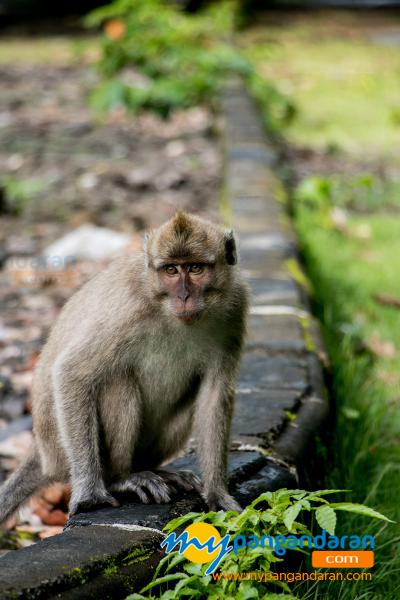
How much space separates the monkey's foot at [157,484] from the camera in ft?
10.1

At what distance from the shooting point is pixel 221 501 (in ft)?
10.2

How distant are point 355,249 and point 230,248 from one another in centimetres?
387

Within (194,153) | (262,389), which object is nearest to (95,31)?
(194,153)

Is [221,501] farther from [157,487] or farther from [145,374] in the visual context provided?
[145,374]

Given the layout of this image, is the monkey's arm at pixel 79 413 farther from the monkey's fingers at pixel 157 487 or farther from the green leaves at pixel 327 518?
the green leaves at pixel 327 518

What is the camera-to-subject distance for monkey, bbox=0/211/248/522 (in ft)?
10.6

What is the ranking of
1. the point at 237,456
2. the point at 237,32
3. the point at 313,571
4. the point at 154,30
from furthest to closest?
the point at 237,32
the point at 154,30
the point at 237,456
the point at 313,571

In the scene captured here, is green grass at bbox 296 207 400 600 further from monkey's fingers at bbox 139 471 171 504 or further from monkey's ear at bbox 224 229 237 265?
monkey's ear at bbox 224 229 237 265

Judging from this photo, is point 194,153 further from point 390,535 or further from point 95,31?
point 95,31

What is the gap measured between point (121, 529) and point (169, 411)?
86cm

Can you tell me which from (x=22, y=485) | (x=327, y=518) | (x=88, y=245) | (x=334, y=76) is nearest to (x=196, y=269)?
(x=22, y=485)

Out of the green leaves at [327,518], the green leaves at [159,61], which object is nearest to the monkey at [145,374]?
the green leaves at [327,518]

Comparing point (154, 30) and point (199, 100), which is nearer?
point (199, 100)

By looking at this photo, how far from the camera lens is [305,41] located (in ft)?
54.9
